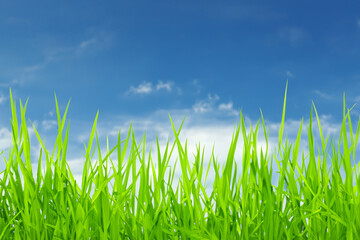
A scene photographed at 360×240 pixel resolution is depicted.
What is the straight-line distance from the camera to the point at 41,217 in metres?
2.35

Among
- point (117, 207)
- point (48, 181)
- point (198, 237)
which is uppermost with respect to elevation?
point (48, 181)

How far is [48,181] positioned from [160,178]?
610 mm

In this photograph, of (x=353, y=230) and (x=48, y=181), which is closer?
(x=353, y=230)

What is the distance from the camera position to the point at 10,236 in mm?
2461

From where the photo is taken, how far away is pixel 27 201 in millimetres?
2367

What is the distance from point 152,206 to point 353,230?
1.03 m

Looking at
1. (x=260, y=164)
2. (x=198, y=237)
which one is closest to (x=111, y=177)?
(x=198, y=237)

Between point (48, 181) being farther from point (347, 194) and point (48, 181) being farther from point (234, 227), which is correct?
point (347, 194)

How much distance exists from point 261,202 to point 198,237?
0.40 meters

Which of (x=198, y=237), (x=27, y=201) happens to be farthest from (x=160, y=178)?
(x=27, y=201)

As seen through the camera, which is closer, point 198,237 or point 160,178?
point 198,237

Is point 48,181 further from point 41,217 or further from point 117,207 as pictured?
point 117,207

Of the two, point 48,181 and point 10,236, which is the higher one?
point 48,181

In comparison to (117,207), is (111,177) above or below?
above
